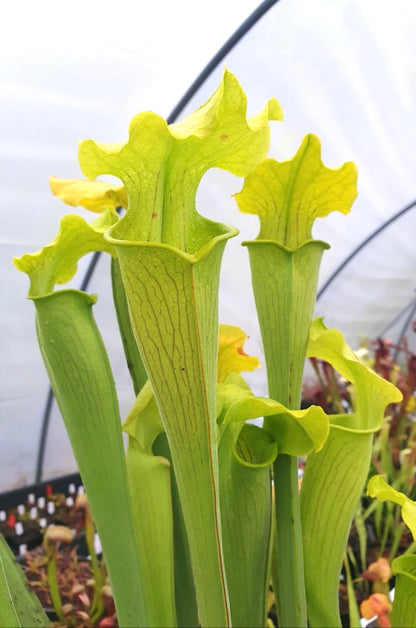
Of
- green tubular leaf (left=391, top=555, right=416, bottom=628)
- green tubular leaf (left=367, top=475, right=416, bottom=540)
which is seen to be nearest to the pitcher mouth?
green tubular leaf (left=367, top=475, right=416, bottom=540)

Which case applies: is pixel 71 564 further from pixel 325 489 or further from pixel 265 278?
pixel 265 278

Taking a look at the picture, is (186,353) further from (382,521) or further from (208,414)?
(382,521)

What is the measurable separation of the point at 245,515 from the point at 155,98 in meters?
1.12

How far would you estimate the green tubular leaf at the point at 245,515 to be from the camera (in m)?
0.56

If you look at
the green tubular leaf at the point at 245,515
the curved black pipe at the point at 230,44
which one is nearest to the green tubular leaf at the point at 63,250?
the green tubular leaf at the point at 245,515

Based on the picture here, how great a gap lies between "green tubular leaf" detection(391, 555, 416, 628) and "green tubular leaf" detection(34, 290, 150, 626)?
26 cm

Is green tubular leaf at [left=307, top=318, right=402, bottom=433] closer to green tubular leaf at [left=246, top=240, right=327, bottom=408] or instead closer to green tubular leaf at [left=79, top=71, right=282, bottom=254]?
green tubular leaf at [left=246, top=240, right=327, bottom=408]

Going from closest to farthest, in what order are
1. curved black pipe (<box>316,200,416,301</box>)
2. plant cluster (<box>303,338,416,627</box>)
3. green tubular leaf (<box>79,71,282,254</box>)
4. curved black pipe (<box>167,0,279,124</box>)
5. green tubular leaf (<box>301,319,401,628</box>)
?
green tubular leaf (<box>79,71,282,254</box>) < green tubular leaf (<box>301,319,401,628</box>) < plant cluster (<box>303,338,416,627</box>) < curved black pipe (<box>167,0,279,124</box>) < curved black pipe (<box>316,200,416,301</box>)

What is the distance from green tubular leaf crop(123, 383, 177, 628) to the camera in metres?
0.57

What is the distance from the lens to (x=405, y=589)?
561 mm

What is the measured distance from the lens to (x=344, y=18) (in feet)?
4.52

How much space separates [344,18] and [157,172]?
1.24 metres

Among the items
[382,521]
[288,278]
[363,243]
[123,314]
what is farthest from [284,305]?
[363,243]

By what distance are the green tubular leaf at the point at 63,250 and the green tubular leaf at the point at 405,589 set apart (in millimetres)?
418
